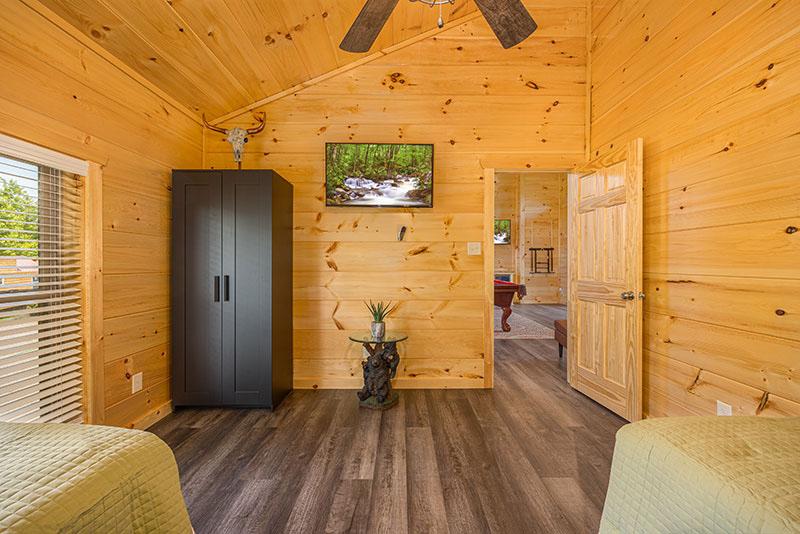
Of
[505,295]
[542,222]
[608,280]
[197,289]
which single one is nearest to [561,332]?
[608,280]

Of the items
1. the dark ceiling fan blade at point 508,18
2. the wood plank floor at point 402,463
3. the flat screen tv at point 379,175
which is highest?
the dark ceiling fan blade at point 508,18

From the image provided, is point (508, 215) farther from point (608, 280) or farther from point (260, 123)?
point (260, 123)

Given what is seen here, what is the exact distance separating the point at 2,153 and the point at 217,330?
151 cm

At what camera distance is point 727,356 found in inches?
74.1

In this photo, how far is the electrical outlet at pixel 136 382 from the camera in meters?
2.34

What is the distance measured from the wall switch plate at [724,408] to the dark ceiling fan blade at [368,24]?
268 cm

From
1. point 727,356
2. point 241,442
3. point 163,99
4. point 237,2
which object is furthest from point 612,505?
point 163,99

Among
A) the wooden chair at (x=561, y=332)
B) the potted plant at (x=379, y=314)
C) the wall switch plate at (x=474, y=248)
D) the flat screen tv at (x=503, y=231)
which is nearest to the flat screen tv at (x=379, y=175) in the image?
the wall switch plate at (x=474, y=248)

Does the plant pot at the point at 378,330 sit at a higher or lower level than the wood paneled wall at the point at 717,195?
lower

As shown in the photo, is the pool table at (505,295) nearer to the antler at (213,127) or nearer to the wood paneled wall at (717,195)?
the wood paneled wall at (717,195)

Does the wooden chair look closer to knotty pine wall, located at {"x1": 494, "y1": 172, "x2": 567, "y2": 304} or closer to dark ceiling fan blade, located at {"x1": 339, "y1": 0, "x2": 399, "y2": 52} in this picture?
dark ceiling fan blade, located at {"x1": 339, "y1": 0, "x2": 399, "y2": 52}

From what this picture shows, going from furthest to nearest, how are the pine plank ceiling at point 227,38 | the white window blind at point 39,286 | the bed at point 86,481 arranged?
the pine plank ceiling at point 227,38 < the white window blind at point 39,286 < the bed at point 86,481

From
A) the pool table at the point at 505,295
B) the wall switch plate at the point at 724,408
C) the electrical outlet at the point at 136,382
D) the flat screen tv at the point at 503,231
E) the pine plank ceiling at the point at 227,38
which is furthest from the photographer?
the flat screen tv at the point at 503,231

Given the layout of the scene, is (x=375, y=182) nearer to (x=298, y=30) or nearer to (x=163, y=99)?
(x=298, y=30)
